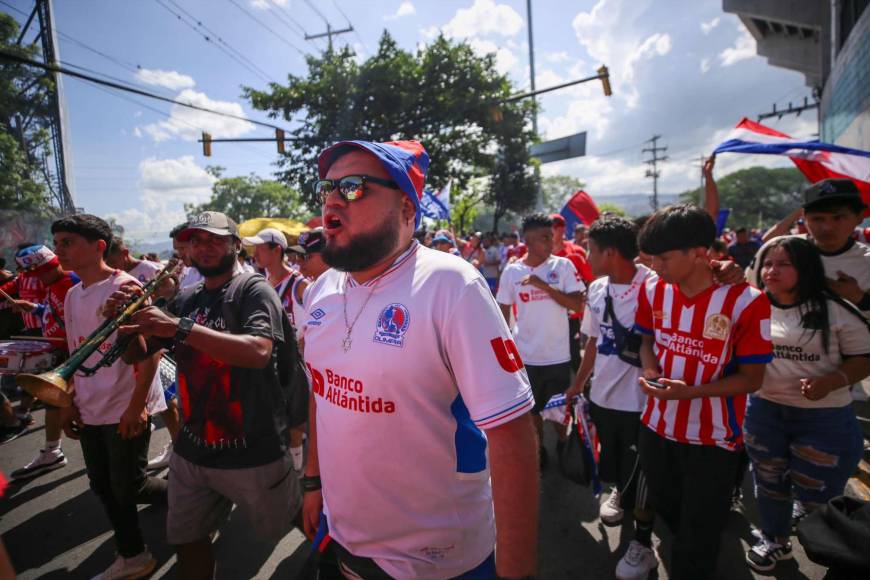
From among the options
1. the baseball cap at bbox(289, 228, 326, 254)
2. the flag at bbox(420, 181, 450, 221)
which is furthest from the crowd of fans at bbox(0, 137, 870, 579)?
the flag at bbox(420, 181, 450, 221)

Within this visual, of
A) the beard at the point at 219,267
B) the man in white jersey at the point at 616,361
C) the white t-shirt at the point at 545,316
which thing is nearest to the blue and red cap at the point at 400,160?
the beard at the point at 219,267

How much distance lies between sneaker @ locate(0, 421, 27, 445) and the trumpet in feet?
16.2

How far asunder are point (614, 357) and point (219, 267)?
2.76 meters

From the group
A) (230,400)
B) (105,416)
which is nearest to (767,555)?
(230,400)

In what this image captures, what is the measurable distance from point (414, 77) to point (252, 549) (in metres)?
19.0

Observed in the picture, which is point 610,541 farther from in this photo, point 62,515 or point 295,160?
point 295,160

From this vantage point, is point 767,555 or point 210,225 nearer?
point 210,225

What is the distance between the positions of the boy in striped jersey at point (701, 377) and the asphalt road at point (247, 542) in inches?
32.4

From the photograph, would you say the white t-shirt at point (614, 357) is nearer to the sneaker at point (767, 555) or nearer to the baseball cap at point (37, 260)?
the sneaker at point (767, 555)

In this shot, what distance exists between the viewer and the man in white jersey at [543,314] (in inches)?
160

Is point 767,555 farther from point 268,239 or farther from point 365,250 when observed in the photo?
point 268,239

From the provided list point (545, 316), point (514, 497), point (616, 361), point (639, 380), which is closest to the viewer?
point (514, 497)

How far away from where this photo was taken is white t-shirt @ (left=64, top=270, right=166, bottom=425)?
114 inches

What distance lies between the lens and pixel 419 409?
132 cm
